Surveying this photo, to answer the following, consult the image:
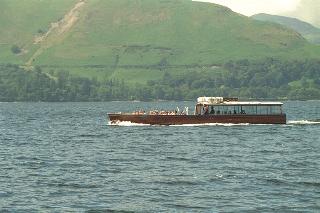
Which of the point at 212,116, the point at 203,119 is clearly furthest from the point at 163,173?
the point at 203,119

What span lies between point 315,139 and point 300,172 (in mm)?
37733

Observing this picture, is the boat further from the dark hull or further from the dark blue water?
the dark blue water

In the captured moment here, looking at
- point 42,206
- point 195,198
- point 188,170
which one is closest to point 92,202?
point 42,206

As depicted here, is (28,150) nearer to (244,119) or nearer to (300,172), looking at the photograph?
(300,172)

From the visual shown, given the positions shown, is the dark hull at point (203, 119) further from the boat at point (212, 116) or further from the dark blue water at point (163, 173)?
the dark blue water at point (163, 173)

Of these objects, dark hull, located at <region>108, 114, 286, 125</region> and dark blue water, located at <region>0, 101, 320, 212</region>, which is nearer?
dark blue water, located at <region>0, 101, 320, 212</region>

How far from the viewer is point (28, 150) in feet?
277

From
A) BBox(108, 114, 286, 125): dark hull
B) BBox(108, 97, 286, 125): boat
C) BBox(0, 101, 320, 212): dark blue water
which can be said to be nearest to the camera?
BBox(0, 101, 320, 212): dark blue water

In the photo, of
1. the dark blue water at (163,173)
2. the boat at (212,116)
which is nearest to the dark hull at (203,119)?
the boat at (212,116)

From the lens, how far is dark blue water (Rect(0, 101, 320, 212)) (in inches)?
1794

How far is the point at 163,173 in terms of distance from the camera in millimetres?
59531

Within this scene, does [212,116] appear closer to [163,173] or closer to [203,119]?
[203,119]

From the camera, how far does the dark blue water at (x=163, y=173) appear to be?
4556cm

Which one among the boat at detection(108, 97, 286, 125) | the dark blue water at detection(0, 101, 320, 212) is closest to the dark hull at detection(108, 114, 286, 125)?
the boat at detection(108, 97, 286, 125)
